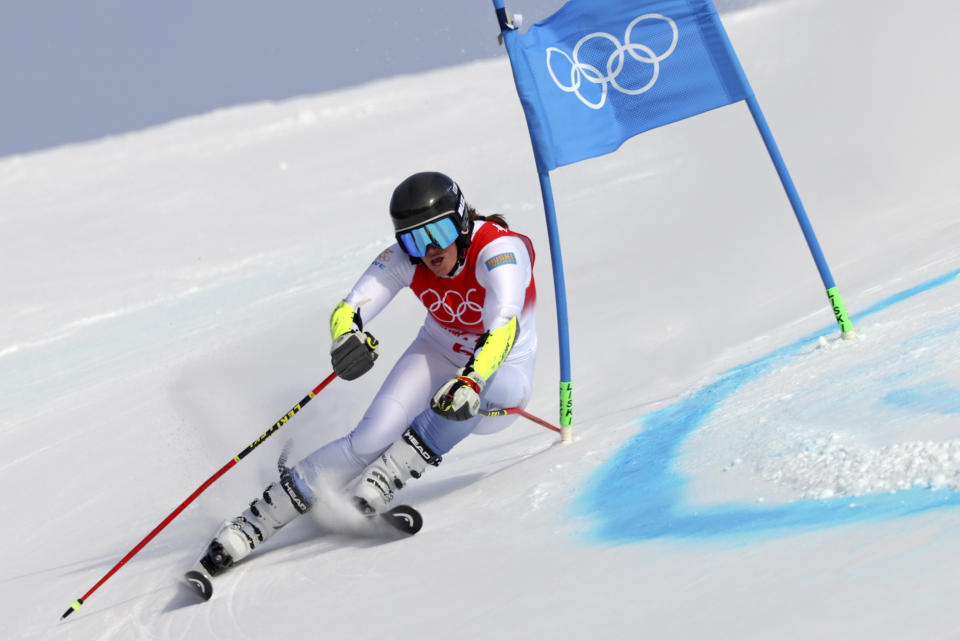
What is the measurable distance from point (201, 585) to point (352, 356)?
942mm

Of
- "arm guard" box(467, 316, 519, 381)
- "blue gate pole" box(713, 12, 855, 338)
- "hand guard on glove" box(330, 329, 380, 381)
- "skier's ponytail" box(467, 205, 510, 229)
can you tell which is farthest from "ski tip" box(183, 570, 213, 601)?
"blue gate pole" box(713, 12, 855, 338)

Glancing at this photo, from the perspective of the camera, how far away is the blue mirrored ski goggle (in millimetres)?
3695

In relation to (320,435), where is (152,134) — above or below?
above

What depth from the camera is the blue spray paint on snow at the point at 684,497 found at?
2432 millimetres

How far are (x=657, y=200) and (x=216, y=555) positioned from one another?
307 inches

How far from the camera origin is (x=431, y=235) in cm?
371

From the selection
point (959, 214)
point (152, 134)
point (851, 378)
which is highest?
point (152, 134)

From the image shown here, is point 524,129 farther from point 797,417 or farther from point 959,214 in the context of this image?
point 797,417

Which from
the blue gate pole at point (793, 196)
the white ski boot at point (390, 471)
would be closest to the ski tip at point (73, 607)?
the white ski boot at point (390, 471)

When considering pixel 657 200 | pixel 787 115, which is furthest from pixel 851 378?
pixel 787 115

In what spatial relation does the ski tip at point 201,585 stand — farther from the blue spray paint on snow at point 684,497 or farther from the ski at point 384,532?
the blue spray paint on snow at point 684,497

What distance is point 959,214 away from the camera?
6.57 metres

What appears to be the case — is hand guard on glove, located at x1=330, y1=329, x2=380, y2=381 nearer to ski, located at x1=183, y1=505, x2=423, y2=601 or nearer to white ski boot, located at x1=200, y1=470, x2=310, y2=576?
white ski boot, located at x1=200, y1=470, x2=310, y2=576

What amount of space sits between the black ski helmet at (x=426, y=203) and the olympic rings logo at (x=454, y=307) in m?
0.25
